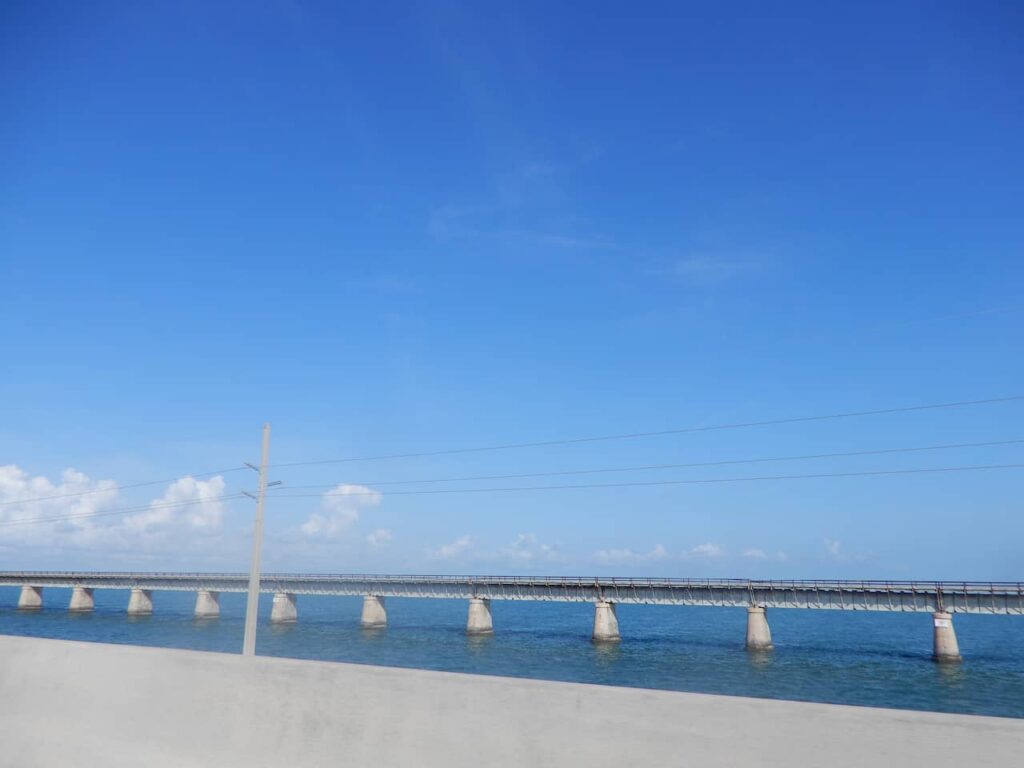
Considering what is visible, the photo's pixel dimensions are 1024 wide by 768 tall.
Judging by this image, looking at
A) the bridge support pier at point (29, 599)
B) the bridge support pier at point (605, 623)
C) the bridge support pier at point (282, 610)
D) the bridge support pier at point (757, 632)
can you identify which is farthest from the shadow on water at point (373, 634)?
the bridge support pier at point (29, 599)

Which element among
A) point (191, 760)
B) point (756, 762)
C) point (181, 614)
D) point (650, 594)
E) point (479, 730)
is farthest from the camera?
point (181, 614)

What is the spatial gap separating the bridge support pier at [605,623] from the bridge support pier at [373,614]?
32.1 m

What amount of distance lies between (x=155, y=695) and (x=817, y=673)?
202 feet

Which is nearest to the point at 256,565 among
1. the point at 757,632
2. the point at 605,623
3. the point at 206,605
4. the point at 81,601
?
the point at 757,632

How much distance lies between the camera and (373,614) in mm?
99688

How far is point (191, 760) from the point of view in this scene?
9.91 metres

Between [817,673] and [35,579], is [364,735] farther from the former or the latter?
[35,579]

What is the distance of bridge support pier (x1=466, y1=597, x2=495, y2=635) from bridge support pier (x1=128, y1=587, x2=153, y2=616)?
61.3m

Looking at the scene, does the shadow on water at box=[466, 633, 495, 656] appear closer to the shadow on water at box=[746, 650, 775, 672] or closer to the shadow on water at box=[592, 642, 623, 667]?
the shadow on water at box=[592, 642, 623, 667]

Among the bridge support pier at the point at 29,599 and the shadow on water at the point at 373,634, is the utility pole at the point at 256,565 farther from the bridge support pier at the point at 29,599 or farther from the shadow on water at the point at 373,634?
the bridge support pier at the point at 29,599

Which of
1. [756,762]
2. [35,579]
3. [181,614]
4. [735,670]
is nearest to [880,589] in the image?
[735,670]

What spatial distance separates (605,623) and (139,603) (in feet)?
265

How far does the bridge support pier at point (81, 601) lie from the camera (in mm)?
126500

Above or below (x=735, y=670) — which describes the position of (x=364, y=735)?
above
